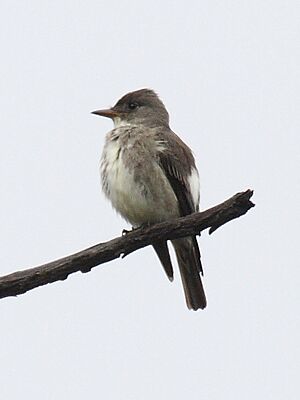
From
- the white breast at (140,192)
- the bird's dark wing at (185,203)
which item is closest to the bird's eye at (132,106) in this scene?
the bird's dark wing at (185,203)

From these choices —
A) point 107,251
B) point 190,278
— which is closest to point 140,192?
point 190,278

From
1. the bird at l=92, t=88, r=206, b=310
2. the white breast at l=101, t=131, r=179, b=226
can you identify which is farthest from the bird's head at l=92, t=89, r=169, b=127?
the white breast at l=101, t=131, r=179, b=226

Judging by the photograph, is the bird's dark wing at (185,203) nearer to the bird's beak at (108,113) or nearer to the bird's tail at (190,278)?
the bird's tail at (190,278)

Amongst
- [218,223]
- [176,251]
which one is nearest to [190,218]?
[218,223]

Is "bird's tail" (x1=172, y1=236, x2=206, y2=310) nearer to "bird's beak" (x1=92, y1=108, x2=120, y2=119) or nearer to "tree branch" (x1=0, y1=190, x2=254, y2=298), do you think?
"bird's beak" (x1=92, y1=108, x2=120, y2=119)

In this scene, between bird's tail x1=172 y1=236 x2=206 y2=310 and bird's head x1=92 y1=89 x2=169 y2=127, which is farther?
bird's head x1=92 y1=89 x2=169 y2=127

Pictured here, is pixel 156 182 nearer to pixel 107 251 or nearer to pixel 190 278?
pixel 190 278
